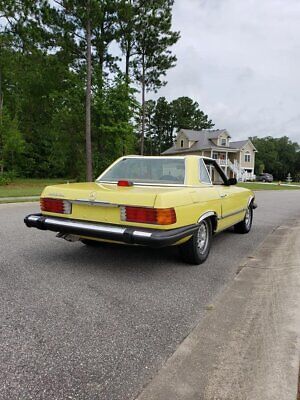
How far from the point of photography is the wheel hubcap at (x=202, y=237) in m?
5.05

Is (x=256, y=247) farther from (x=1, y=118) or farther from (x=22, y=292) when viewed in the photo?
(x=1, y=118)

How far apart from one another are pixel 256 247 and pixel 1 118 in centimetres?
2334

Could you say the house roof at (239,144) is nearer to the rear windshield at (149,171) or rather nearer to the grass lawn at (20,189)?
the grass lawn at (20,189)

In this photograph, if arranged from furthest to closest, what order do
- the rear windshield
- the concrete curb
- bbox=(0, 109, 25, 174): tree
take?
bbox=(0, 109, 25, 174): tree → the rear windshield → the concrete curb

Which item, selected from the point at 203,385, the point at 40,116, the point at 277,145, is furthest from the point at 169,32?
the point at 277,145

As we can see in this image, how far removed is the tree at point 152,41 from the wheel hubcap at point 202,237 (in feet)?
86.2

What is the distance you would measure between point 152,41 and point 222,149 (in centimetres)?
2762

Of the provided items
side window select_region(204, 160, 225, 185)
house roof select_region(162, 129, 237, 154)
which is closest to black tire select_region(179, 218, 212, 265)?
side window select_region(204, 160, 225, 185)

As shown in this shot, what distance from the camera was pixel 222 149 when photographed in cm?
5397

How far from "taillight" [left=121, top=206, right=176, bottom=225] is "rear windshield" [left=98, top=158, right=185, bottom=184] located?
1.04 meters

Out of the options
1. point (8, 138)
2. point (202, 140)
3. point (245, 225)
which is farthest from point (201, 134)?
point (245, 225)

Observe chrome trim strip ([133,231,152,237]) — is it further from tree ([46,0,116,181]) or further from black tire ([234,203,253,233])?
tree ([46,0,116,181])

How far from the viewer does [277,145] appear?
91.6 meters

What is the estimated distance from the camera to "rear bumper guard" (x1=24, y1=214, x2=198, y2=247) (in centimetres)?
401
